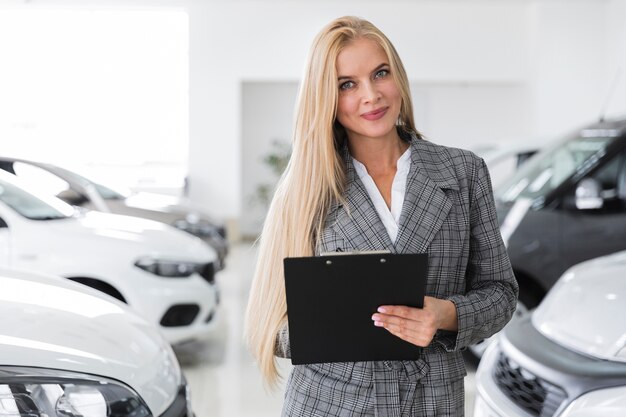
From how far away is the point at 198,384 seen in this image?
5332mm

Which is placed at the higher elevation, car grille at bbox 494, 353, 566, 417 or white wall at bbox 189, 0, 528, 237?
white wall at bbox 189, 0, 528, 237

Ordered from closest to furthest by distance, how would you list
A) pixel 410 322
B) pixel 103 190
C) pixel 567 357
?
pixel 410 322 → pixel 567 357 → pixel 103 190

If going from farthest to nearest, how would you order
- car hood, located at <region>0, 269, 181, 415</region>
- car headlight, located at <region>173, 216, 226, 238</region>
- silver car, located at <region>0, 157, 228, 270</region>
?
car headlight, located at <region>173, 216, 226, 238</region> → silver car, located at <region>0, 157, 228, 270</region> → car hood, located at <region>0, 269, 181, 415</region>

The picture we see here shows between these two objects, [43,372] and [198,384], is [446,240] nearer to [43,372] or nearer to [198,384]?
[43,372]

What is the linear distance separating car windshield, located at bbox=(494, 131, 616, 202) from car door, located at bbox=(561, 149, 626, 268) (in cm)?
11

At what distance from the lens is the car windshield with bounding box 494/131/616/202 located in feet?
16.9

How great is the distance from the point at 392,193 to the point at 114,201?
19.2 feet

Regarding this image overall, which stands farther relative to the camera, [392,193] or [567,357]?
[567,357]

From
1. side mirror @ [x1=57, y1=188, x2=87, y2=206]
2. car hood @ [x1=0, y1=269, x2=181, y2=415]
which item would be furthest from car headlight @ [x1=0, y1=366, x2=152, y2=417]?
side mirror @ [x1=57, y1=188, x2=87, y2=206]

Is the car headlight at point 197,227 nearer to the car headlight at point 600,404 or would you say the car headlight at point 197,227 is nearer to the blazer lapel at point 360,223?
the car headlight at point 600,404

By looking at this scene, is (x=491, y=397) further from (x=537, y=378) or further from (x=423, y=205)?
(x=423, y=205)

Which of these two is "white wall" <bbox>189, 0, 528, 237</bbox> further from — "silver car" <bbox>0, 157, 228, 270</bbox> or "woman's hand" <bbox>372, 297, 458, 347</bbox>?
"woman's hand" <bbox>372, 297, 458, 347</bbox>

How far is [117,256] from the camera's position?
5184mm

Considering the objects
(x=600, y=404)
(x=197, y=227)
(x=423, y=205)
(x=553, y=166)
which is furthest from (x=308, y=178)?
(x=197, y=227)
